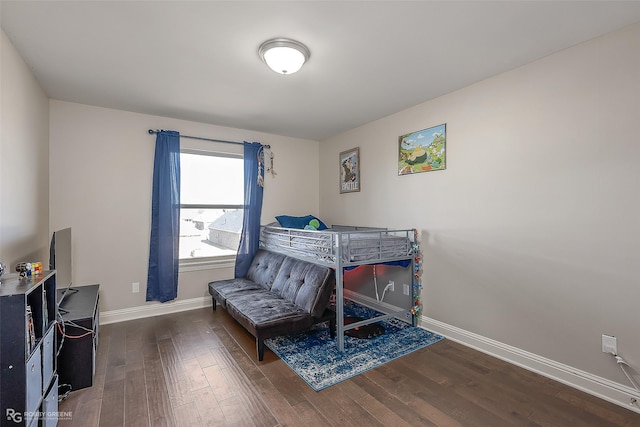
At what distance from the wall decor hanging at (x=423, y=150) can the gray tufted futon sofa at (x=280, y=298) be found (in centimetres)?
151

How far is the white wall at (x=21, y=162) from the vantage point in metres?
1.93

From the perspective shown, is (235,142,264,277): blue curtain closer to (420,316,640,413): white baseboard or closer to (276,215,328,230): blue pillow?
(276,215,328,230): blue pillow

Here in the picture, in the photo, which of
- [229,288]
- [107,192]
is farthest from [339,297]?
[107,192]

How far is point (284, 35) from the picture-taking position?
1975mm

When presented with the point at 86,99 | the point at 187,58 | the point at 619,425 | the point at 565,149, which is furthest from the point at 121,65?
the point at 619,425

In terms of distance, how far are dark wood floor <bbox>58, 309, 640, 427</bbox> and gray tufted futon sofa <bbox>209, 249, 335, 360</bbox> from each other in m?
0.29

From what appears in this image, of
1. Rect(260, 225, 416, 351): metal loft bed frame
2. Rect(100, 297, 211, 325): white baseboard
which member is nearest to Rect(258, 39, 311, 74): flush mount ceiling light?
Rect(260, 225, 416, 351): metal loft bed frame

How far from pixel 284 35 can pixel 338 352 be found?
8.35 ft

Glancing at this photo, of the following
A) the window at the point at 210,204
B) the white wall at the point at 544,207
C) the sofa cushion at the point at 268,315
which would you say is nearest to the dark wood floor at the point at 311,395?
the sofa cushion at the point at 268,315

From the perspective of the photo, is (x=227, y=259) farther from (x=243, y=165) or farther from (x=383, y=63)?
(x=383, y=63)

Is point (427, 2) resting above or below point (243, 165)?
above

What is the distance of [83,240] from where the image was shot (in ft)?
10.5

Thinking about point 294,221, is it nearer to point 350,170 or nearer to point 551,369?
point 350,170

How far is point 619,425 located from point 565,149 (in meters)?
1.78
